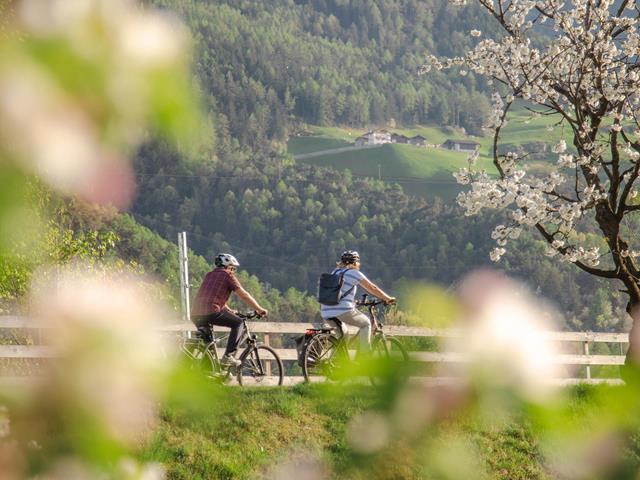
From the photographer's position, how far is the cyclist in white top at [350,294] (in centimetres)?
1005

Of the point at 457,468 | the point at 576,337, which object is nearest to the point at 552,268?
the point at 576,337

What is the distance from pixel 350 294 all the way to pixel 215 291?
4.74 feet

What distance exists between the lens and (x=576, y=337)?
47.5ft

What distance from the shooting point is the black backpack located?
33.4 ft

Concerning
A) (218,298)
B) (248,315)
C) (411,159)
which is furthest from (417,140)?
(218,298)

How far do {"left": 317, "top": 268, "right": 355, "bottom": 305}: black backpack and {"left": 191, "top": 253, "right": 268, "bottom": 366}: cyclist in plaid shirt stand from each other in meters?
0.66

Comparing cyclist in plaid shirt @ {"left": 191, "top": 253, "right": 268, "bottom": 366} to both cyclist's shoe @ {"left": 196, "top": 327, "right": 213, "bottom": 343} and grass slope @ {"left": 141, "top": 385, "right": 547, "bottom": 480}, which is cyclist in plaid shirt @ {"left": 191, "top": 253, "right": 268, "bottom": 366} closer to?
cyclist's shoe @ {"left": 196, "top": 327, "right": 213, "bottom": 343}

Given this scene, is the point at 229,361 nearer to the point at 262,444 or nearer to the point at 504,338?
the point at 262,444

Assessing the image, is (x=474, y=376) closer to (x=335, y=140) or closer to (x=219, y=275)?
(x=219, y=275)

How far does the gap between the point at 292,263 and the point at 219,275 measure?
11649cm

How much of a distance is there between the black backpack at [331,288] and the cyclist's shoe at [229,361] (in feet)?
3.50

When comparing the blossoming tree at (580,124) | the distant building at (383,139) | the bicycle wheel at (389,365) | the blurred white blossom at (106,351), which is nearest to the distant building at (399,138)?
the distant building at (383,139)

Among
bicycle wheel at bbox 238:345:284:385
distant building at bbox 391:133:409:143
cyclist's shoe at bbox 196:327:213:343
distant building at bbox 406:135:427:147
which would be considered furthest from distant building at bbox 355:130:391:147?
cyclist's shoe at bbox 196:327:213:343

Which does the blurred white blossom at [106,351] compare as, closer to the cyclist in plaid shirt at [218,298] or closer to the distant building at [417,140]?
the cyclist in plaid shirt at [218,298]
